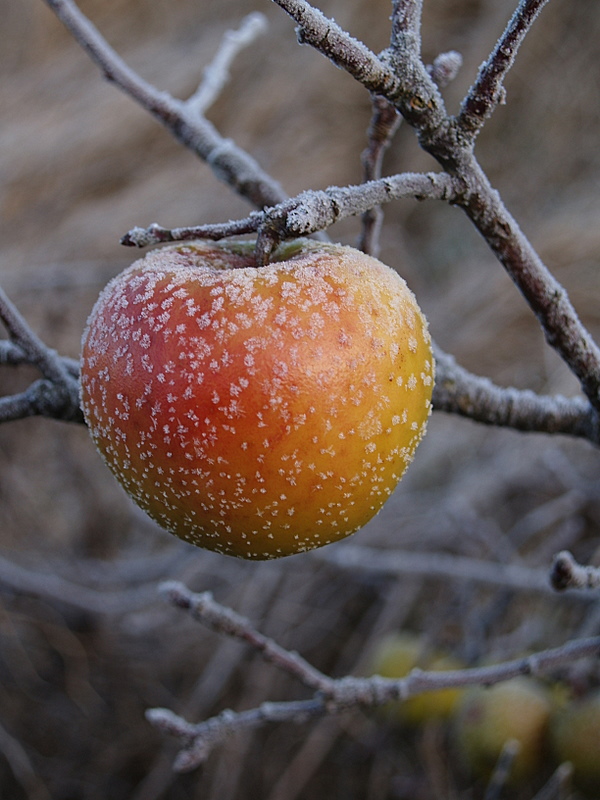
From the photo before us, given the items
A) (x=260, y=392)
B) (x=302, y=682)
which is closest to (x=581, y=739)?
(x=302, y=682)

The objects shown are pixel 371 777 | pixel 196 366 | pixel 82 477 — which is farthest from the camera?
pixel 82 477

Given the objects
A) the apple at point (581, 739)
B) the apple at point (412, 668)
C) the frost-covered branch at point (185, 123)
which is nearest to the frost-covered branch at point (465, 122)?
the frost-covered branch at point (185, 123)

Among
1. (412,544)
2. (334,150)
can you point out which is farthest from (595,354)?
(334,150)

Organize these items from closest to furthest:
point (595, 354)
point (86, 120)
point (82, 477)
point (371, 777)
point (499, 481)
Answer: point (595, 354), point (371, 777), point (499, 481), point (82, 477), point (86, 120)

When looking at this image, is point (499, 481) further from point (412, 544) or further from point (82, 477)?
point (82, 477)

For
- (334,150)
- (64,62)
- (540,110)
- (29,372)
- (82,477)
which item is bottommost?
(82,477)

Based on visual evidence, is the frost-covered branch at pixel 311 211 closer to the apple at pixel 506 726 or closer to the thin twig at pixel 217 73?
the thin twig at pixel 217 73

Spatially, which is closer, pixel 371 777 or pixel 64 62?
pixel 371 777

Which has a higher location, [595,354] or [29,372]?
[29,372]
